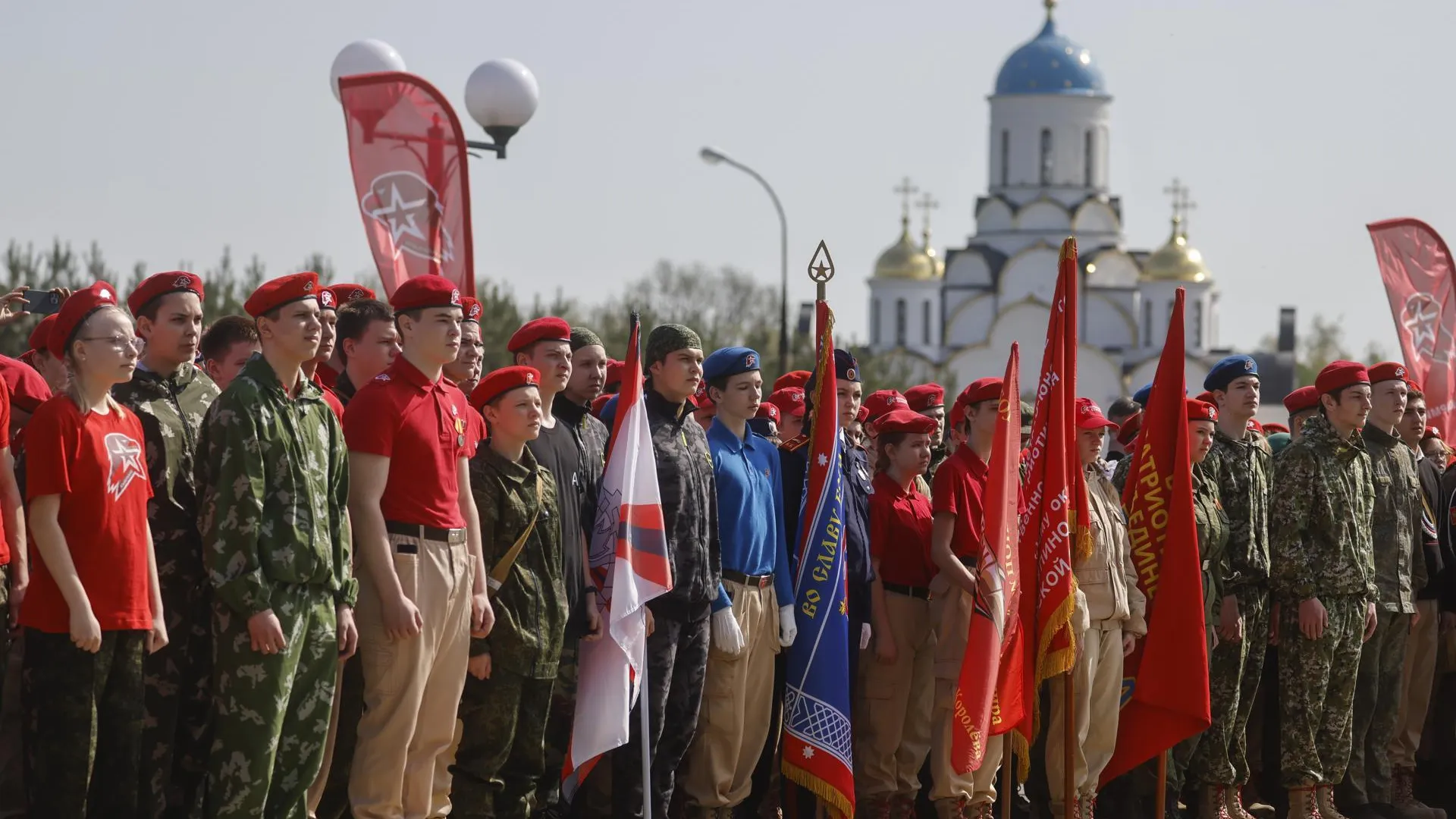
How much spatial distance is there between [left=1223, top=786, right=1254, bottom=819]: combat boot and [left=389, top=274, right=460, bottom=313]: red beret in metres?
4.93

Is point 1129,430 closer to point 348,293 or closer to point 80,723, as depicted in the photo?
point 348,293

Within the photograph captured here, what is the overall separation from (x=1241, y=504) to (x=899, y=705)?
2.10m

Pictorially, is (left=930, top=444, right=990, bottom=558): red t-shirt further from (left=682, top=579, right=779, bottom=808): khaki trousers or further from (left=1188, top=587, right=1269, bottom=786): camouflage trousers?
(left=1188, top=587, right=1269, bottom=786): camouflage trousers

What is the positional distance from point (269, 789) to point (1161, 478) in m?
4.52

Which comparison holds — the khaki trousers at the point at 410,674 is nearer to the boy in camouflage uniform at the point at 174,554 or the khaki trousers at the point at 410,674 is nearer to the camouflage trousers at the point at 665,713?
the boy in camouflage uniform at the point at 174,554

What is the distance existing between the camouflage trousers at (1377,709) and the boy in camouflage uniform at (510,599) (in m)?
4.95

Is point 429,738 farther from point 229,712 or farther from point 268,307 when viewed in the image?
point 268,307

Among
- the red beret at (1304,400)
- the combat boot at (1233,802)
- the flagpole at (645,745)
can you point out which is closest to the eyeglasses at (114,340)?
the flagpole at (645,745)

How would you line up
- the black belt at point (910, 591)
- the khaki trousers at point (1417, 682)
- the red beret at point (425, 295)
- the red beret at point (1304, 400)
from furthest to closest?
the khaki trousers at point (1417, 682), the red beret at point (1304, 400), the black belt at point (910, 591), the red beret at point (425, 295)

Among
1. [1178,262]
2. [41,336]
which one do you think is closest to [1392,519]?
[41,336]

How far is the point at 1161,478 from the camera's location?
9.16m

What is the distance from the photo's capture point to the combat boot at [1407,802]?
1052cm

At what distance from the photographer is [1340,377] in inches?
393

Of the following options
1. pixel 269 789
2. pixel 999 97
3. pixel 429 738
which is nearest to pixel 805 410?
A: pixel 429 738
